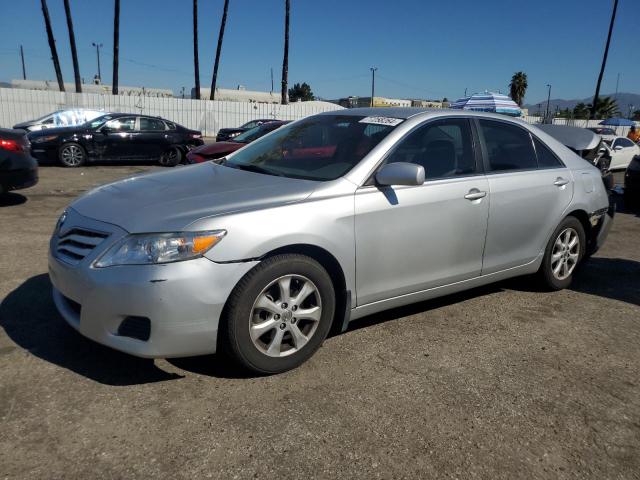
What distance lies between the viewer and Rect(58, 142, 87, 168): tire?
12.8 metres

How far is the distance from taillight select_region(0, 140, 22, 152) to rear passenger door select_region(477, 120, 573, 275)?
6.15 metres

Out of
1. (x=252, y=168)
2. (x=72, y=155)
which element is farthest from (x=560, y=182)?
(x=72, y=155)

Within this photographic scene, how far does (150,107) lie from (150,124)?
14040mm

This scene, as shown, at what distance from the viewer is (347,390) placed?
2.93 metres

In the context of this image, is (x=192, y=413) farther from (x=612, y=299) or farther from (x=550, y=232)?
(x=612, y=299)

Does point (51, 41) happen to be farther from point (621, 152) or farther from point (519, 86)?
point (519, 86)

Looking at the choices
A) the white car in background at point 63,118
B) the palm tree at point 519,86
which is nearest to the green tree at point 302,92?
the palm tree at point 519,86

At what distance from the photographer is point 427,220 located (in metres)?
3.51

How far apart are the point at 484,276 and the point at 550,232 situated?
85cm

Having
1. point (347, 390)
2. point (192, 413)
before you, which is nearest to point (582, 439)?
point (347, 390)

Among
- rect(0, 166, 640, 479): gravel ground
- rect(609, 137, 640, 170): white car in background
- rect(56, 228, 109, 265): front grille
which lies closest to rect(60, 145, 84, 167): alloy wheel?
rect(0, 166, 640, 479): gravel ground

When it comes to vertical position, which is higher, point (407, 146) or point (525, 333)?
point (407, 146)

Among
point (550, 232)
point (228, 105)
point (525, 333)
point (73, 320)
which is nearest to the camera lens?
point (73, 320)

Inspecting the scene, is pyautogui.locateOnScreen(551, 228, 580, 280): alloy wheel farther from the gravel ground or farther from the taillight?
the taillight
